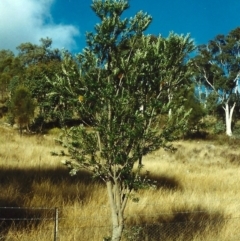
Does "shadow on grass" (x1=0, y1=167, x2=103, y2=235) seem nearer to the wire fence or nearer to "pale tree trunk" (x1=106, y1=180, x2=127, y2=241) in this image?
the wire fence

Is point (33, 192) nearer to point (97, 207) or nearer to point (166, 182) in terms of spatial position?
point (97, 207)

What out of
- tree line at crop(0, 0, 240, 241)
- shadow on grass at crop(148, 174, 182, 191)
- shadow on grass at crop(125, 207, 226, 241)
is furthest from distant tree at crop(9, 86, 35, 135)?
tree line at crop(0, 0, 240, 241)

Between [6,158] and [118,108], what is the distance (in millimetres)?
9098

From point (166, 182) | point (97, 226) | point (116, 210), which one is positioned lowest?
point (97, 226)

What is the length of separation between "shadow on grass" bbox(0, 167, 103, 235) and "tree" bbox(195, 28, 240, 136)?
37.1m

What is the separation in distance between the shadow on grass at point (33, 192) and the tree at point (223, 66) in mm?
37146

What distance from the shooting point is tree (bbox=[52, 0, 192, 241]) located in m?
4.23

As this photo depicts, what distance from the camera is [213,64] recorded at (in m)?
46.5

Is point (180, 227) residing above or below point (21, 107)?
below

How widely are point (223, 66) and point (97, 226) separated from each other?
43.7 meters

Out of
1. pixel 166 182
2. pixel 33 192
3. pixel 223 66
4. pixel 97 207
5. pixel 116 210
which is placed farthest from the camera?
pixel 223 66

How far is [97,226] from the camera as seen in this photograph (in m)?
5.97

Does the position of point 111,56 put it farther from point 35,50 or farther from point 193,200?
point 35,50

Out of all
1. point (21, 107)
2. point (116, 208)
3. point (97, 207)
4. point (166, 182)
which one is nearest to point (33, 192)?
point (97, 207)
